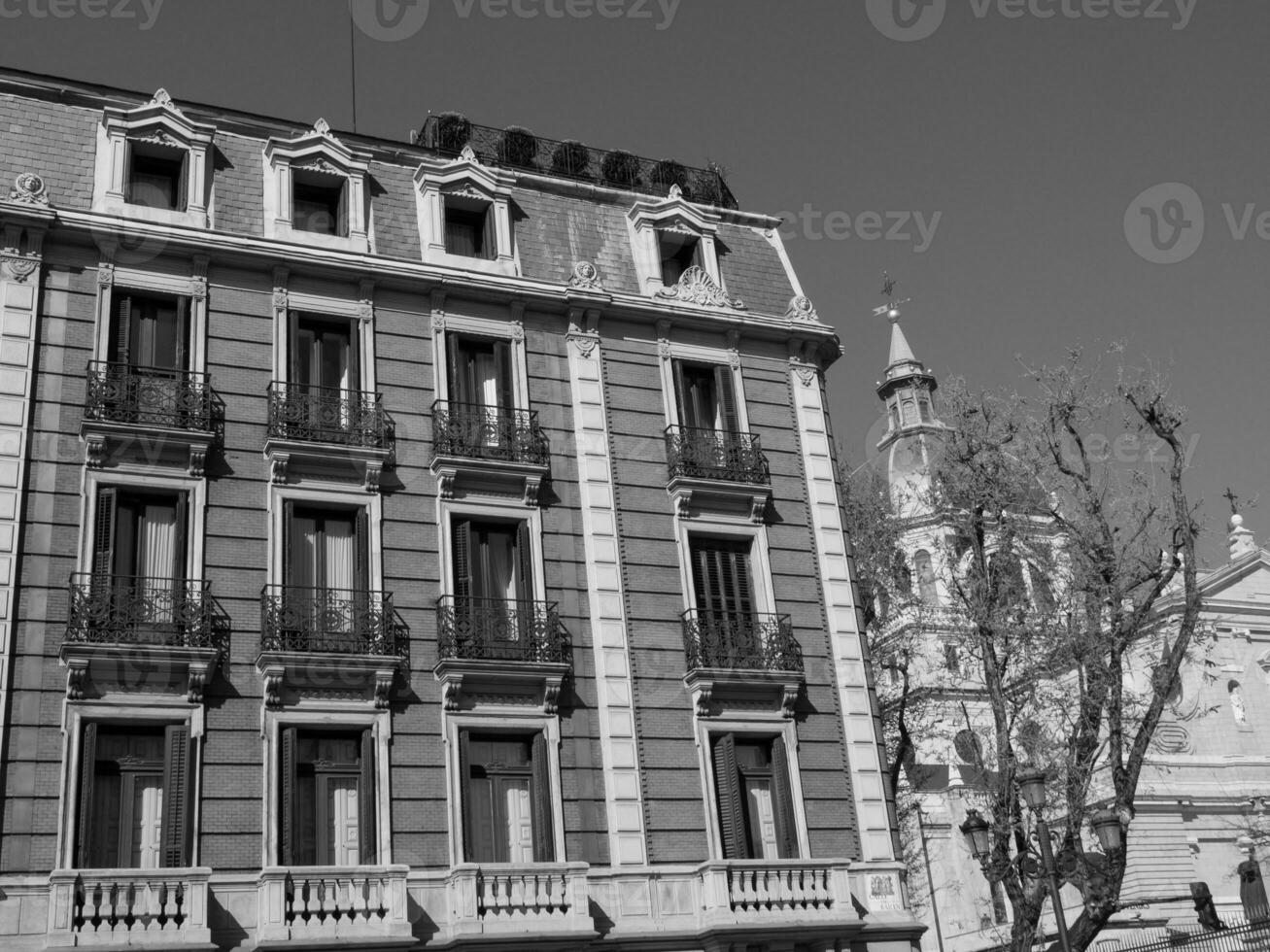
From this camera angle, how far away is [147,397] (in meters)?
21.4

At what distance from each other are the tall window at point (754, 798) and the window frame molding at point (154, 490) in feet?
29.6

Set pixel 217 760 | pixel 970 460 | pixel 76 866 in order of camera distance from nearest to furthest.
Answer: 1. pixel 76 866
2. pixel 217 760
3. pixel 970 460

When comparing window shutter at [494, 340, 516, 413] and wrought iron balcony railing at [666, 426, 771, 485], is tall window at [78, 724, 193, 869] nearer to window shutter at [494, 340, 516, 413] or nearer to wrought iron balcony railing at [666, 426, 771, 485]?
window shutter at [494, 340, 516, 413]

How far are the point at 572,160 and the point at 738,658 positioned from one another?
12.2 metres

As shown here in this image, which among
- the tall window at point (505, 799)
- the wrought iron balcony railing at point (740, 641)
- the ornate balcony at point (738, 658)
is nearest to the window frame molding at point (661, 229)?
the wrought iron balcony railing at point (740, 641)

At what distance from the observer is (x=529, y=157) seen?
29.0 m

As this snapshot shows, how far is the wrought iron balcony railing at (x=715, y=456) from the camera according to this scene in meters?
24.8

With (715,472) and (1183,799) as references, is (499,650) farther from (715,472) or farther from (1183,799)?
(1183,799)

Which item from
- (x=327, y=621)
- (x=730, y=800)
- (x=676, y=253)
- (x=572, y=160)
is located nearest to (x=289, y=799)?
(x=327, y=621)

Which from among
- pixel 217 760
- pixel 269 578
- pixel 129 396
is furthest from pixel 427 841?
pixel 129 396

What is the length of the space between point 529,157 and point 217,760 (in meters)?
15.1

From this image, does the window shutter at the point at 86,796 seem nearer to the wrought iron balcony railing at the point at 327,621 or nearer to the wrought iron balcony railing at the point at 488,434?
the wrought iron balcony railing at the point at 327,621

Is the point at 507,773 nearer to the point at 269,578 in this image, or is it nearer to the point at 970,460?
the point at 269,578

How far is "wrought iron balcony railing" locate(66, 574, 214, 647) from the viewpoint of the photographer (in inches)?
768
